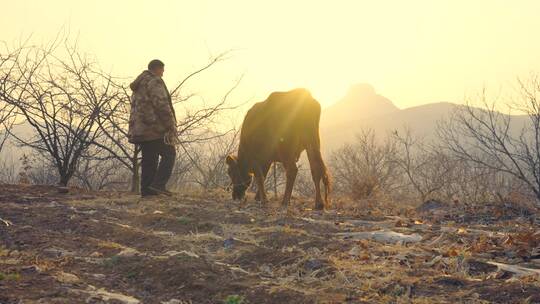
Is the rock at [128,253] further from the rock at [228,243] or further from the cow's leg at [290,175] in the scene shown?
the cow's leg at [290,175]

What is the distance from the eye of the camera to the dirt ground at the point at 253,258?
3654 mm

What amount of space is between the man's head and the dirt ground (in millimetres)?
2780

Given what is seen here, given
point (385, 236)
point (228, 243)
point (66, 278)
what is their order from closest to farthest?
point (66, 278)
point (228, 243)
point (385, 236)

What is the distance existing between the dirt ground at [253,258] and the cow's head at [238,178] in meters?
2.75

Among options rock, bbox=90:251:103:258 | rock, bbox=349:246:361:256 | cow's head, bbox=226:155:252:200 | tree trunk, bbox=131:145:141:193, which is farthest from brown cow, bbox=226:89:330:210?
rock, bbox=90:251:103:258

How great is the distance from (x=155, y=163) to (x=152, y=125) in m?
0.66

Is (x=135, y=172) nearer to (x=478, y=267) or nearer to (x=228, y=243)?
(x=228, y=243)

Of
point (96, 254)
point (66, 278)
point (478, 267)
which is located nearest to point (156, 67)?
point (96, 254)

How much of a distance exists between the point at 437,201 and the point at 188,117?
20.4ft

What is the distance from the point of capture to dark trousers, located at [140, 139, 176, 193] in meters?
9.18

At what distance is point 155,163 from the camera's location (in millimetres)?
9242

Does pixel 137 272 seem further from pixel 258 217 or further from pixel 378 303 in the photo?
pixel 258 217

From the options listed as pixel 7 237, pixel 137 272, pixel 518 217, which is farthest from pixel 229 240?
pixel 518 217

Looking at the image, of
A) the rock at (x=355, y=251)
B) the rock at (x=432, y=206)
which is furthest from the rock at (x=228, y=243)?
the rock at (x=432, y=206)
